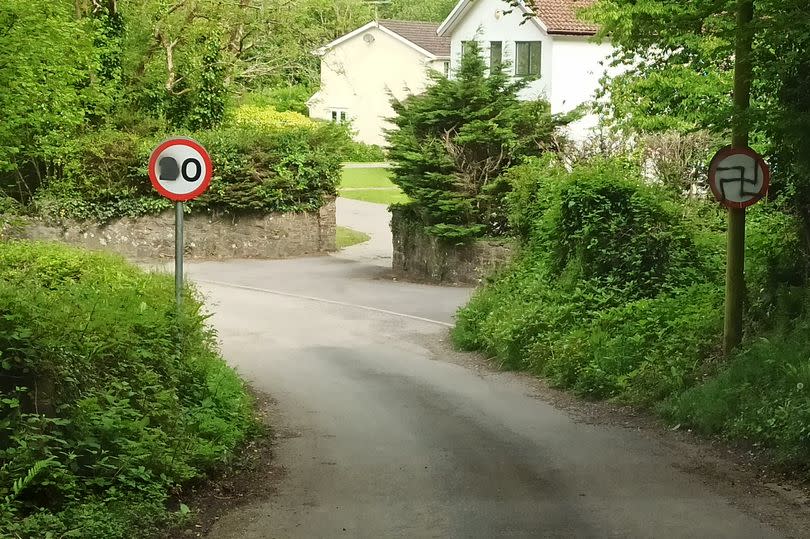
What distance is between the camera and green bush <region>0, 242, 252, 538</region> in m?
7.68

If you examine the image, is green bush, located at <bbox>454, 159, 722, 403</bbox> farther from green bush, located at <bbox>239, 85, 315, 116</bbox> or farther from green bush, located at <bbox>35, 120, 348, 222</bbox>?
green bush, located at <bbox>239, 85, 315, 116</bbox>

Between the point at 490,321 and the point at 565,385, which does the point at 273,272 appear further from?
the point at 565,385

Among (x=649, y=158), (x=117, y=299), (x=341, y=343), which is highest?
(x=649, y=158)

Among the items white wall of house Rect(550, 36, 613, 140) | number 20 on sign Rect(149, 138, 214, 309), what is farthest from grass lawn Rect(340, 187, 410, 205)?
number 20 on sign Rect(149, 138, 214, 309)

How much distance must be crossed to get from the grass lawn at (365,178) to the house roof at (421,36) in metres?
11.1

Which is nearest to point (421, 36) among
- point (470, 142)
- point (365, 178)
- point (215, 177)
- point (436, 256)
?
point (365, 178)

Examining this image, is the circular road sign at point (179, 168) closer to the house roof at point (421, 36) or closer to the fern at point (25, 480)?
the fern at point (25, 480)

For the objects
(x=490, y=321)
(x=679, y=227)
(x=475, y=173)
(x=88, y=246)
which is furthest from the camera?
(x=88, y=246)

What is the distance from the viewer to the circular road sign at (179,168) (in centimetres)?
1180

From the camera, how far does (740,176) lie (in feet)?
42.8

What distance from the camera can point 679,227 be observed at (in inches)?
693

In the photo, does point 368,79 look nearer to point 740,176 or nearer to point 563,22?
point 563,22

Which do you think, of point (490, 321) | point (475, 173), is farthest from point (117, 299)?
point (475, 173)

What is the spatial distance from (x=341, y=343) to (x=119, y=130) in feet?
56.8
